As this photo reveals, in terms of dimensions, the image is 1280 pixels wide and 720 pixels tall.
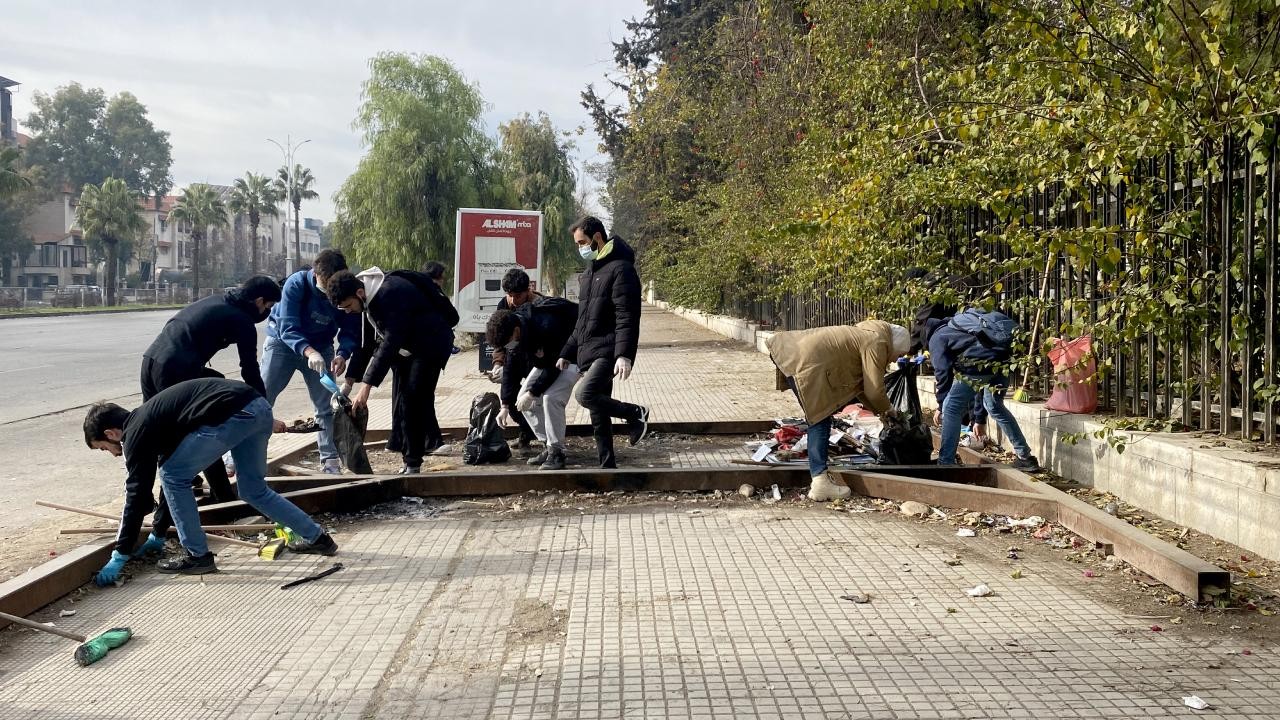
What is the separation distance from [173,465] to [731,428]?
572 centimetres

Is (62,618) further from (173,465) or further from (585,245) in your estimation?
(585,245)

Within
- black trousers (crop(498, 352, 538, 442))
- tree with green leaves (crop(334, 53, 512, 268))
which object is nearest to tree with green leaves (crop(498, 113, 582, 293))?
tree with green leaves (crop(334, 53, 512, 268))

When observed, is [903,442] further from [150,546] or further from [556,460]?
[150,546]

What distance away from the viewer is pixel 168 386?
6.15m

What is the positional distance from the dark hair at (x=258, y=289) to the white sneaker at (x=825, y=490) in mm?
3800

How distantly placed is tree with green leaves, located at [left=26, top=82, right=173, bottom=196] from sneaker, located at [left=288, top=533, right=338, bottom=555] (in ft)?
349

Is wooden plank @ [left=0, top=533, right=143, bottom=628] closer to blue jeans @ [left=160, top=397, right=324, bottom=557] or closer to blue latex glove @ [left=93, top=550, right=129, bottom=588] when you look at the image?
blue latex glove @ [left=93, top=550, right=129, bottom=588]

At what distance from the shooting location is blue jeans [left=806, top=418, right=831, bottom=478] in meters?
6.75

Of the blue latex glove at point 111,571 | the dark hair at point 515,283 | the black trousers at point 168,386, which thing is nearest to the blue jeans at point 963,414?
the dark hair at point 515,283

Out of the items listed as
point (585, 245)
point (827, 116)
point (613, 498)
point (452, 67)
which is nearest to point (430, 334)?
point (585, 245)

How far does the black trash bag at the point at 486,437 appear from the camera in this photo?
842cm

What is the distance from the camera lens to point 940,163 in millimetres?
9297

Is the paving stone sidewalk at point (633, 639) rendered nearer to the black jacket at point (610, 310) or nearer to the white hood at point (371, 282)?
the black jacket at point (610, 310)

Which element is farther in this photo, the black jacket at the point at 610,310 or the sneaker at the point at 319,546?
the black jacket at the point at 610,310
